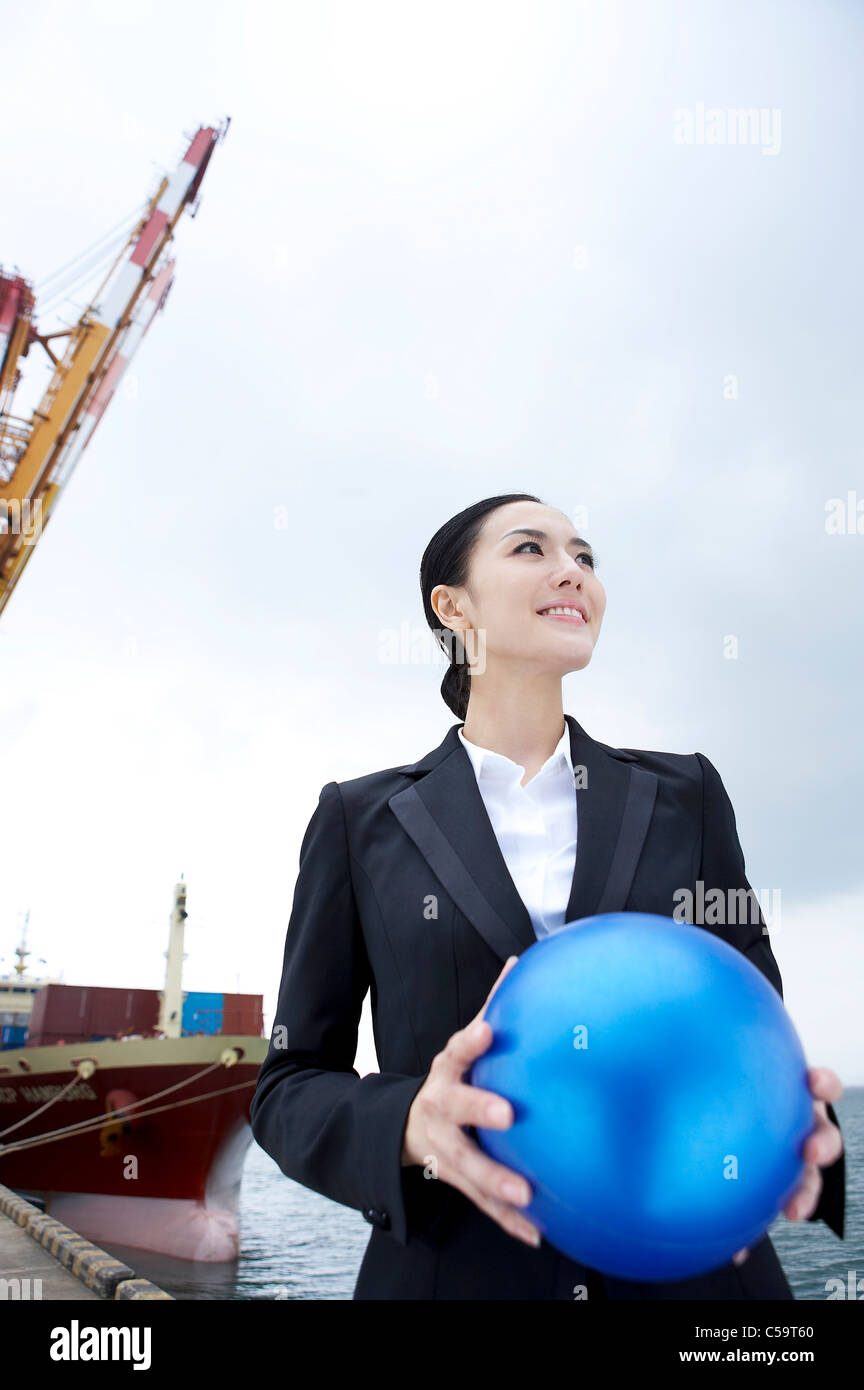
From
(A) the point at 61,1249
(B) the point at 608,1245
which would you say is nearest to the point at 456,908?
(B) the point at 608,1245

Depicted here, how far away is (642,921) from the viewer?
147cm

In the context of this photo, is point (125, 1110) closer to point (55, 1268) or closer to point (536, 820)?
point (55, 1268)

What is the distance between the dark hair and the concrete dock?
4974mm

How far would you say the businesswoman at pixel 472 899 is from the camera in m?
1.58

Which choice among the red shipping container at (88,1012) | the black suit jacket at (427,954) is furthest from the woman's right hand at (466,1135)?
the red shipping container at (88,1012)

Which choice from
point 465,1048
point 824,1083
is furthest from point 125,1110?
point 824,1083

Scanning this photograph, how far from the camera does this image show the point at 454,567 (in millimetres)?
2342

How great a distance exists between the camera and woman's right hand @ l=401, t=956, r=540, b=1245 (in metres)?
1.27

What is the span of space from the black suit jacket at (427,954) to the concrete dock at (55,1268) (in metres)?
4.83

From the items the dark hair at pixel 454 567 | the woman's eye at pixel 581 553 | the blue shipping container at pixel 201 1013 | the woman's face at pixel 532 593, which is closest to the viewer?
the woman's face at pixel 532 593

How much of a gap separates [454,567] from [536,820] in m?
0.70

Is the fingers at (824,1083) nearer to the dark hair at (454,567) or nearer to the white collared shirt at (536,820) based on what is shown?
the white collared shirt at (536,820)

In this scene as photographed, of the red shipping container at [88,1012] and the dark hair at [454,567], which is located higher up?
the red shipping container at [88,1012]

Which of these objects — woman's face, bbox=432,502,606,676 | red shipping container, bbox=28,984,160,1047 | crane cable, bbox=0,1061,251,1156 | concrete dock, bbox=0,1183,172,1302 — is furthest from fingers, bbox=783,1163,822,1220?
red shipping container, bbox=28,984,160,1047
